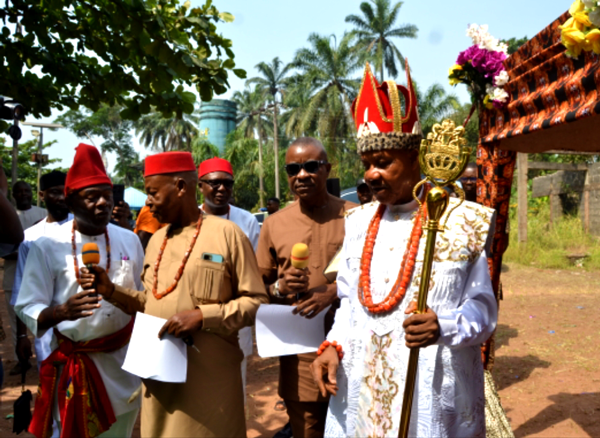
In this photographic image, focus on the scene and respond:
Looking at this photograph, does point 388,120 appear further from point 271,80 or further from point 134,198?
point 271,80

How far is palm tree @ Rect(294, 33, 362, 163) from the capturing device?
38.4 m

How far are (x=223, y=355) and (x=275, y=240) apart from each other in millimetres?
956

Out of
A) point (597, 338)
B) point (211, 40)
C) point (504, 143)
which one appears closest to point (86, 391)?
point (211, 40)

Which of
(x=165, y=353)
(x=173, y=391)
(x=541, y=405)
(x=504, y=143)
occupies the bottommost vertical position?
(x=541, y=405)

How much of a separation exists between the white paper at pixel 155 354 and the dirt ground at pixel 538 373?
245 centimetres

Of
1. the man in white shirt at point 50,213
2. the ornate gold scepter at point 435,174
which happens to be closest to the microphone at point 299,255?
the ornate gold scepter at point 435,174

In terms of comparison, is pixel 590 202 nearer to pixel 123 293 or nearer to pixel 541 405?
pixel 541 405

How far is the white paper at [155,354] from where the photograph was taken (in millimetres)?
2594

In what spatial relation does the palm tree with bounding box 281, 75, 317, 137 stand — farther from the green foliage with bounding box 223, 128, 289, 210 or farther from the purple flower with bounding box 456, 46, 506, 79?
the purple flower with bounding box 456, 46, 506, 79

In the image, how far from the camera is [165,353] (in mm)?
2625

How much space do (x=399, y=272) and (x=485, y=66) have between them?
2.29 meters

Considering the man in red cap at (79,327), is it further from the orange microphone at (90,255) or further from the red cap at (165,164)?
the red cap at (165,164)

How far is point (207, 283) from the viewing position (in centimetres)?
278

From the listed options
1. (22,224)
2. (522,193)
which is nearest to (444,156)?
(22,224)
